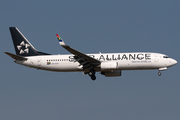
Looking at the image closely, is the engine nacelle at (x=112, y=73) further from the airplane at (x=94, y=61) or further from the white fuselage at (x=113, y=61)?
the white fuselage at (x=113, y=61)

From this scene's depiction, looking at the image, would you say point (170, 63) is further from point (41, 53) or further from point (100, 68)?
point (41, 53)

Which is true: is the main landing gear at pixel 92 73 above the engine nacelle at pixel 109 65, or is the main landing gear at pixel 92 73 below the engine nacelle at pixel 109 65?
below

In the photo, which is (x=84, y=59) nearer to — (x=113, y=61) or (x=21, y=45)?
(x=113, y=61)

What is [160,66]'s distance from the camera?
157 ft

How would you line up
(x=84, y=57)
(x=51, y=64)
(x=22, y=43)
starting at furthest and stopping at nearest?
(x=22, y=43) → (x=51, y=64) → (x=84, y=57)

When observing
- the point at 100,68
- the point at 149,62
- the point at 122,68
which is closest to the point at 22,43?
the point at 100,68

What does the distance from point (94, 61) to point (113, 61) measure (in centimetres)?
288

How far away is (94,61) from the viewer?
156 feet

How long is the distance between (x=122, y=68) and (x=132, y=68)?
1.51m

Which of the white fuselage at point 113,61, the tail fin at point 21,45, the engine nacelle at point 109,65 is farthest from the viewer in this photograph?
the tail fin at point 21,45

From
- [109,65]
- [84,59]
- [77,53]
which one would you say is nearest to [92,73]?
[84,59]

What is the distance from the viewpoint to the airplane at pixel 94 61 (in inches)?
1861

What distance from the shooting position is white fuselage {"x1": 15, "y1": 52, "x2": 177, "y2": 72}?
1866 inches

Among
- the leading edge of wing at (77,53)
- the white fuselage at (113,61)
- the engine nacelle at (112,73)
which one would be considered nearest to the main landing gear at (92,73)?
the white fuselage at (113,61)
